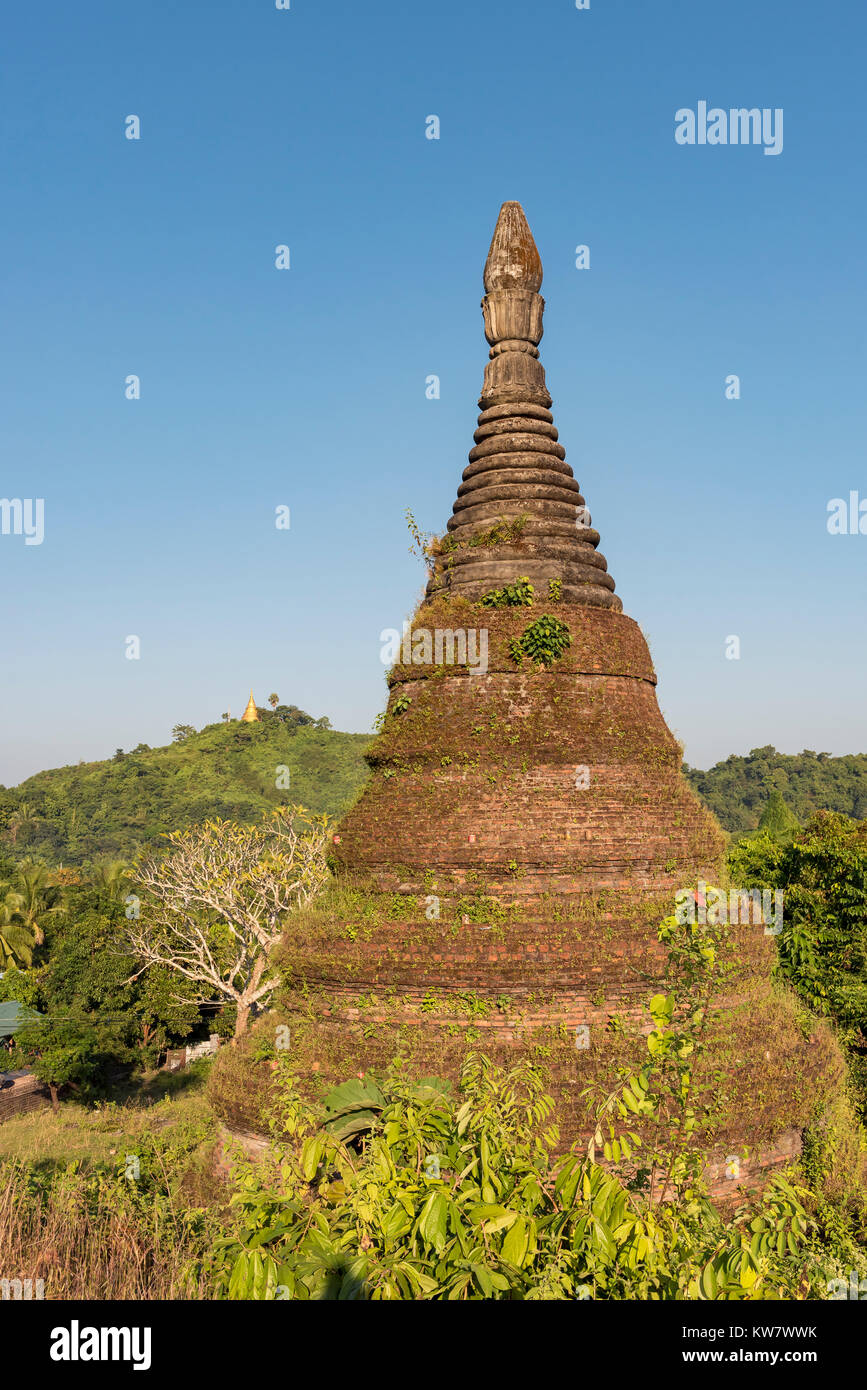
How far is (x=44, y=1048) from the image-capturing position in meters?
27.1

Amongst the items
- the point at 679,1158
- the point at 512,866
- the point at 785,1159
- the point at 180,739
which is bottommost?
the point at 785,1159

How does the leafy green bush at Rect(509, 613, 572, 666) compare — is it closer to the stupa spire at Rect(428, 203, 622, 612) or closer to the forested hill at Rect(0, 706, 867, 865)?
the stupa spire at Rect(428, 203, 622, 612)

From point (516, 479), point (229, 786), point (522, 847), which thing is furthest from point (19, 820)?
point (522, 847)

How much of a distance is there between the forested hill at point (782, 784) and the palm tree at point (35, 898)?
229ft

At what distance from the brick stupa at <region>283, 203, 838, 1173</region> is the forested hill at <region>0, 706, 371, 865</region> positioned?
245 feet

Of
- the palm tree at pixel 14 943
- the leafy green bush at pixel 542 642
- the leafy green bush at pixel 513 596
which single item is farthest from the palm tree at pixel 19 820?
the leafy green bush at pixel 542 642

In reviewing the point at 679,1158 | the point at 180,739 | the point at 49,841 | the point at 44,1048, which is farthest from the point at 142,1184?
the point at 180,739

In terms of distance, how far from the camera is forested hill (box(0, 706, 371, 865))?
9594 centimetres

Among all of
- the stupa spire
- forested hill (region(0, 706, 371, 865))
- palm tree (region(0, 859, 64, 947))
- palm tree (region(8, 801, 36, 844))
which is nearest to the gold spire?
forested hill (region(0, 706, 371, 865))

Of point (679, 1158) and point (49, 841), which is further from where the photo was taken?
point (49, 841)

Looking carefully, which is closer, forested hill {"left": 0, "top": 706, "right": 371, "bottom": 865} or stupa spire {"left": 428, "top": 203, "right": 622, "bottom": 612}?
stupa spire {"left": 428, "top": 203, "right": 622, "bottom": 612}

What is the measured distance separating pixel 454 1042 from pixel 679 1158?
611 cm

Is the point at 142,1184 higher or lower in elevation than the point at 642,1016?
lower
